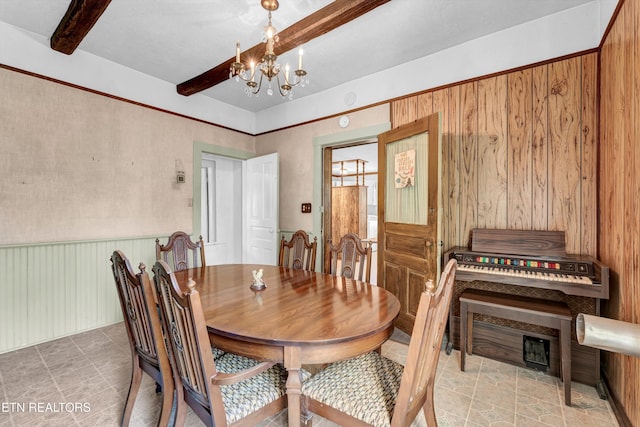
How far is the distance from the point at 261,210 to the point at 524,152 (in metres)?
3.34

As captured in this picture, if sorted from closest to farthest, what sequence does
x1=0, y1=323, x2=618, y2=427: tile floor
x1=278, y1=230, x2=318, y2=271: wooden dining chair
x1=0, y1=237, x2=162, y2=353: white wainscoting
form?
x1=0, y1=323, x2=618, y2=427: tile floor → x1=0, y1=237, x2=162, y2=353: white wainscoting → x1=278, y1=230, x2=318, y2=271: wooden dining chair

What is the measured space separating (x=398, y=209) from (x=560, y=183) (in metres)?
1.34

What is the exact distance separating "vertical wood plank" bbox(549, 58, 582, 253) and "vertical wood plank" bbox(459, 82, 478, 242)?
558mm

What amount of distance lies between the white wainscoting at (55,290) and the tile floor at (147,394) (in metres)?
0.23

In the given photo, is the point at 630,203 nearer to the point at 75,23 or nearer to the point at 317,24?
the point at 317,24

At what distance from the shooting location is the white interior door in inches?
169

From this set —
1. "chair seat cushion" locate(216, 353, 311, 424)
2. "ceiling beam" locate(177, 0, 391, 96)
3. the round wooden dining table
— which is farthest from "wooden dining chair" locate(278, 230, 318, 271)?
"ceiling beam" locate(177, 0, 391, 96)

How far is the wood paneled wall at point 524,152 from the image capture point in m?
2.35

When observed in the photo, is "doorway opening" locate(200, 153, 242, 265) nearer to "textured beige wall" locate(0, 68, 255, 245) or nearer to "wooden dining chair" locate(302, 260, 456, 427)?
"textured beige wall" locate(0, 68, 255, 245)

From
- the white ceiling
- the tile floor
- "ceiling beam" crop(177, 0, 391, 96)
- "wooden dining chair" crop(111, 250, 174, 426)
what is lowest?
the tile floor

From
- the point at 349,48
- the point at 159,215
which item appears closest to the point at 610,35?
the point at 349,48

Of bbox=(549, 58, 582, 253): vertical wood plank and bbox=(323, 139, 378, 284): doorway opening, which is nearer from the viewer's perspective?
bbox=(549, 58, 582, 253): vertical wood plank

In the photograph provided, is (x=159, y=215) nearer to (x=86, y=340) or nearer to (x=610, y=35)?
(x=86, y=340)

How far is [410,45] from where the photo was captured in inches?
113
